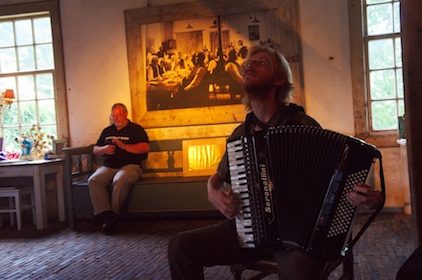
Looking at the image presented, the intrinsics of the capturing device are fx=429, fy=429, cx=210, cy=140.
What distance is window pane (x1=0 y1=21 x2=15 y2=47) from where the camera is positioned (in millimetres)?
5312

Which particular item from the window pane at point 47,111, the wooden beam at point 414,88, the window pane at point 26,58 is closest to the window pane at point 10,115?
the window pane at point 47,111

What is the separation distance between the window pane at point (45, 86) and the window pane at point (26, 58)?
180 millimetres

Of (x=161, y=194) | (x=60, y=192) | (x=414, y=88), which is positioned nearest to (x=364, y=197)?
(x=414, y=88)

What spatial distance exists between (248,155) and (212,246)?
0.43m

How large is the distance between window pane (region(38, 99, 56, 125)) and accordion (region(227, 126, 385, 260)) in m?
4.07

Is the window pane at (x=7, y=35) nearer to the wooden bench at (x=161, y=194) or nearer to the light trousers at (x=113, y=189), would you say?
the wooden bench at (x=161, y=194)

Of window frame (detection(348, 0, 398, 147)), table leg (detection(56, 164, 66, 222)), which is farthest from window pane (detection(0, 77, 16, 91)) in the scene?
window frame (detection(348, 0, 398, 147))

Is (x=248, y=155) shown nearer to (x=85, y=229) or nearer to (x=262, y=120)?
(x=262, y=120)

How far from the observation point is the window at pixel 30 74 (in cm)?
512

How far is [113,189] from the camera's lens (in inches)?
167

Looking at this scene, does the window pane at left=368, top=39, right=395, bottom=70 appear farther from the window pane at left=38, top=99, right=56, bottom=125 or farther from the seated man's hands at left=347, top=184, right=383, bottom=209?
the window pane at left=38, top=99, right=56, bottom=125

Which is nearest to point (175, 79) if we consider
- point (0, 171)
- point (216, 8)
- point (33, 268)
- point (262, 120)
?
point (216, 8)

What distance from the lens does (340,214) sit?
5.01 ft

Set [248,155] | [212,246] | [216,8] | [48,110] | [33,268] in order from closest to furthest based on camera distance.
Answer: [248,155], [212,246], [33,268], [216,8], [48,110]
